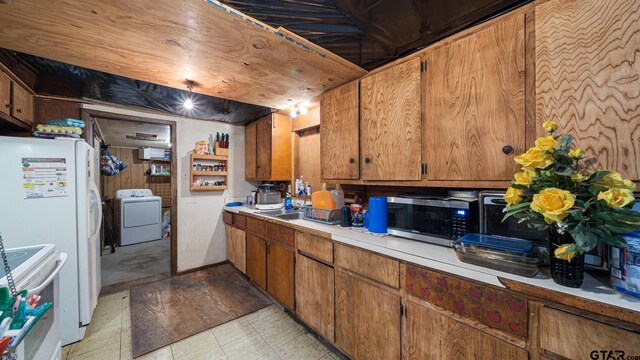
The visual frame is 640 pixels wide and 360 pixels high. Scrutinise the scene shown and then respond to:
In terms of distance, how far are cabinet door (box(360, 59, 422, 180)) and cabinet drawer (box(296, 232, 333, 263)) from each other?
1.99ft

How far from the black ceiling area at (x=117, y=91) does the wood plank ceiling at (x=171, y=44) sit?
24 cm

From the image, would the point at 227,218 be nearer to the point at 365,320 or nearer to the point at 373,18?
the point at 365,320

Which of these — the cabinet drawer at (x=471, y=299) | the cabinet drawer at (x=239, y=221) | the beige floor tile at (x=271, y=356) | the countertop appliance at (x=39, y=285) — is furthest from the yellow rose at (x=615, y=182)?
the cabinet drawer at (x=239, y=221)

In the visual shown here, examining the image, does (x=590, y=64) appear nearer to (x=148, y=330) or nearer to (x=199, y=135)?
(x=148, y=330)

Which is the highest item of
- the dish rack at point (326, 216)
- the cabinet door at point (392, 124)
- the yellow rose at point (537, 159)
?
the cabinet door at point (392, 124)

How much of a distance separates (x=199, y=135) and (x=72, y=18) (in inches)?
81.5

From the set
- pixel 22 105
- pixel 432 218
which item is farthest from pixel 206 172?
pixel 432 218

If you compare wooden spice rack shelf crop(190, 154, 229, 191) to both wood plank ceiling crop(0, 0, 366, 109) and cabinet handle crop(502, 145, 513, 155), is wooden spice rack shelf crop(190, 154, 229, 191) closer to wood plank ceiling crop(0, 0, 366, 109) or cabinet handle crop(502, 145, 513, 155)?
wood plank ceiling crop(0, 0, 366, 109)

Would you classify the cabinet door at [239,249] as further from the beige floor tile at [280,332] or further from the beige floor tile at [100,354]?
the beige floor tile at [100,354]

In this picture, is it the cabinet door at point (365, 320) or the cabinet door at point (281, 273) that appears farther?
the cabinet door at point (281, 273)

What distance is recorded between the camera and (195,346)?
1758mm

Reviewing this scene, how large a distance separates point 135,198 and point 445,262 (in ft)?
18.1

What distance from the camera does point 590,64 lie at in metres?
0.92

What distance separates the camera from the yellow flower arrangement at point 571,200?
0.72 metres
